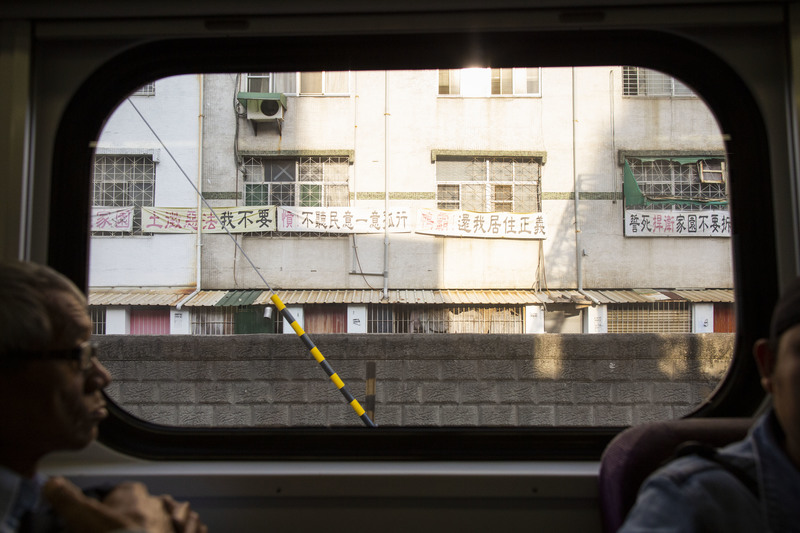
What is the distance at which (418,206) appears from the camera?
356 inches

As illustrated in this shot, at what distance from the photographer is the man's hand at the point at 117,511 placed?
0.74m

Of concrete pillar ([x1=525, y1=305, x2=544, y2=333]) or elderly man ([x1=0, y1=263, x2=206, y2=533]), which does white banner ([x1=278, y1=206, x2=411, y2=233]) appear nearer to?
concrete pillar ([x1=525, y1=305, x2=544, y2=333])

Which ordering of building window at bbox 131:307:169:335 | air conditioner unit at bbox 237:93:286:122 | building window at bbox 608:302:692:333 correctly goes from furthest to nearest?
1. air conditioner unit at bbox 237:93:286:122
2. building window at bbox 608:302:692:333
3. building window at bbox 131:307:169:335

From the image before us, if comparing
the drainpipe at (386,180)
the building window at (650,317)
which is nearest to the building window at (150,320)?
the drainpipe at (386,180)

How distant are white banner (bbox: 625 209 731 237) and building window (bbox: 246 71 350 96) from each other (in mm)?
5183

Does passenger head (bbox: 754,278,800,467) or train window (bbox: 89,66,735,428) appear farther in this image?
train window (bbox: 89,66,735,428)

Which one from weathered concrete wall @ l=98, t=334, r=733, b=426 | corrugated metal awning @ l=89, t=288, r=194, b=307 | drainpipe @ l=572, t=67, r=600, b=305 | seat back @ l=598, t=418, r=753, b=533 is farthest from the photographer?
drainpipe @ l=572, t=67, r=600, b=305

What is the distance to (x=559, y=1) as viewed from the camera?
1.19m

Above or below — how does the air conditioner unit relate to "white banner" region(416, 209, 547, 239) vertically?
above

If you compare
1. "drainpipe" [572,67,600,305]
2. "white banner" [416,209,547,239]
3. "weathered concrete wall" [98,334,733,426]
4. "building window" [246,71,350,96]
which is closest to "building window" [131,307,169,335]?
"building window" [246,71,350,96]

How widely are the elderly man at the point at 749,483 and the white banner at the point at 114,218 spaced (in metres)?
8.84

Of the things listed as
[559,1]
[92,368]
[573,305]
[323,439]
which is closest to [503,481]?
[323,439]

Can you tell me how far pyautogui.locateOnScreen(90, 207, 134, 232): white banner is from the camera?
834 cm

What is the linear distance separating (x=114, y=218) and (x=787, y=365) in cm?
923
